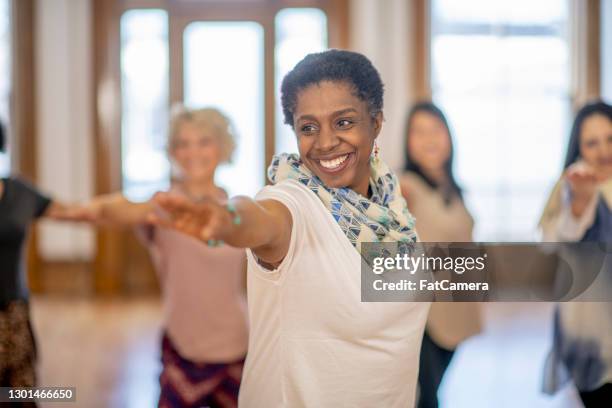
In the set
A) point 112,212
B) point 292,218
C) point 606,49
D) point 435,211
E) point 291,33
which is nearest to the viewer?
point 292,218

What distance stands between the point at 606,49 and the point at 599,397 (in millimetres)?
5007

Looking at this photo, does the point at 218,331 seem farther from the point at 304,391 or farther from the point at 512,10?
the point at 512,10

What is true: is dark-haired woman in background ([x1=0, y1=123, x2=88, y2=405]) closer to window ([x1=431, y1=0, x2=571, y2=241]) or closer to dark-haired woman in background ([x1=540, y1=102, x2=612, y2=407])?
dark-haired woman in background ([x1=540, y1=102, x2=612, y2=407])

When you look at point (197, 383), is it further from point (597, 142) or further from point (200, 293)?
point (597, 142)

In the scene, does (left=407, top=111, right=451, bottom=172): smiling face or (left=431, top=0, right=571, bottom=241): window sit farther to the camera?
(left=431, top=0, right=571, bottom=241): window

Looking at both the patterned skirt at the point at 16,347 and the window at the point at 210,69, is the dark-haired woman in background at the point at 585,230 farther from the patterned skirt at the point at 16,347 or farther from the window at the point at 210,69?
the window at the point at 210,69

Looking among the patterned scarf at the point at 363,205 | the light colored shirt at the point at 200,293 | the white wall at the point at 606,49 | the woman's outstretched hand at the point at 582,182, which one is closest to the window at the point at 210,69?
the white wall at the point at 606,49

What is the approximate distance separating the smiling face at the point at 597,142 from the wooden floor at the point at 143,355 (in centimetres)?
116

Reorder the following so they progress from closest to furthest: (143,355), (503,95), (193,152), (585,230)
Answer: (585,230) < (193,152) < (143,355) < (503,95)

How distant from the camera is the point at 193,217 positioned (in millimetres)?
1040

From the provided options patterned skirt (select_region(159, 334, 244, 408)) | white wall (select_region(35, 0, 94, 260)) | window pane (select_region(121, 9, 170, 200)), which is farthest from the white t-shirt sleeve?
white wall (select_region(35, 0, 94, 260))

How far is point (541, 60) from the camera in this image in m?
6.87

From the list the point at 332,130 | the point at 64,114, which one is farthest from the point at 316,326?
the point at 64,114

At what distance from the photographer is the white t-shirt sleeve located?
1292mm
